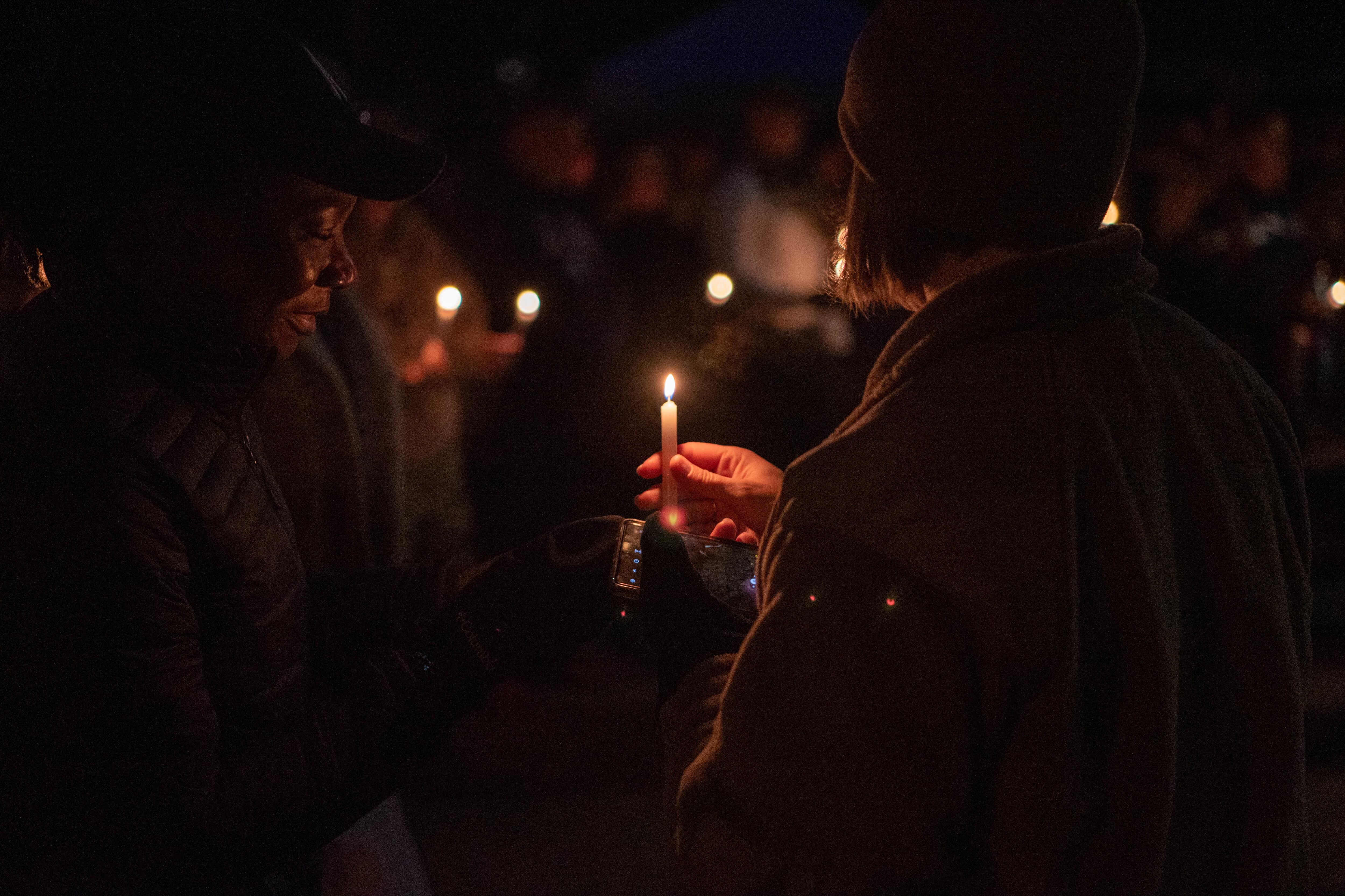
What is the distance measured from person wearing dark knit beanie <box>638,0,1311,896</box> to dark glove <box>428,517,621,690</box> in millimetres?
559

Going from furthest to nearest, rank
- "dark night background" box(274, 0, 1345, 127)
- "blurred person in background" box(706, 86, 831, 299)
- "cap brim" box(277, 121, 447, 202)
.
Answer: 1. "dark night background" box(274, 0, 1345, 127)
2. "blurred person in background" box(706, 86, 831, 299)
3. "cap brim" box(277, 121, 447, 202)

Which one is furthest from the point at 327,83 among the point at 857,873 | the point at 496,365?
the point at 496,365

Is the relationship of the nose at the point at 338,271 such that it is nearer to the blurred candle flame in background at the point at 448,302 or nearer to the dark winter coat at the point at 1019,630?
the dark winter coat at the point at 1019,630

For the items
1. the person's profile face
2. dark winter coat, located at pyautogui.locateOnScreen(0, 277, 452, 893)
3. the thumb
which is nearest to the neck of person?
the thumb

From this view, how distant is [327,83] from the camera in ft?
5.53

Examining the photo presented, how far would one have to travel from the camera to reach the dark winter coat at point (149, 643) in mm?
1438

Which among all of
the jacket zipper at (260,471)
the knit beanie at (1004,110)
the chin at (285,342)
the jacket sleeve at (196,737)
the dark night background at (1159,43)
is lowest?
the jacket sleeve at (196,737)

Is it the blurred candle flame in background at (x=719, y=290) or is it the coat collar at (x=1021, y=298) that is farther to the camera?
the blurred candle flame in background at (x=719, y=290)

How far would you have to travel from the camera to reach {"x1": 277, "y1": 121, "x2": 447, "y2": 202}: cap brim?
158cm

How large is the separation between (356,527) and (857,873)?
2438 millimetres

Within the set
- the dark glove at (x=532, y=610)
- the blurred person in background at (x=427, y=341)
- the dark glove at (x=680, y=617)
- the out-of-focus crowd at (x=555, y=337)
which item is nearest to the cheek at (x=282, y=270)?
the dark glove at (x=532, y=610)

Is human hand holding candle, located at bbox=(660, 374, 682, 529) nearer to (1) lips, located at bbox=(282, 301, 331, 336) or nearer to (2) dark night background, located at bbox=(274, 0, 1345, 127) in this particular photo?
(1) lips, located at bbox=(282, 301, 331, 336)

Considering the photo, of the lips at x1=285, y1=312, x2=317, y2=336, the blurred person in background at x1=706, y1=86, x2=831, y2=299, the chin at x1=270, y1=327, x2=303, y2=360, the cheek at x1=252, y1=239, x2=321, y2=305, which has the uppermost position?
the blurred person in background at x1=706, y1=86, x2=831, y2=299

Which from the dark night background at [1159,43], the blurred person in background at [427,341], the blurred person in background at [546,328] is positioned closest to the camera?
the blurred person in background at [427,341]
